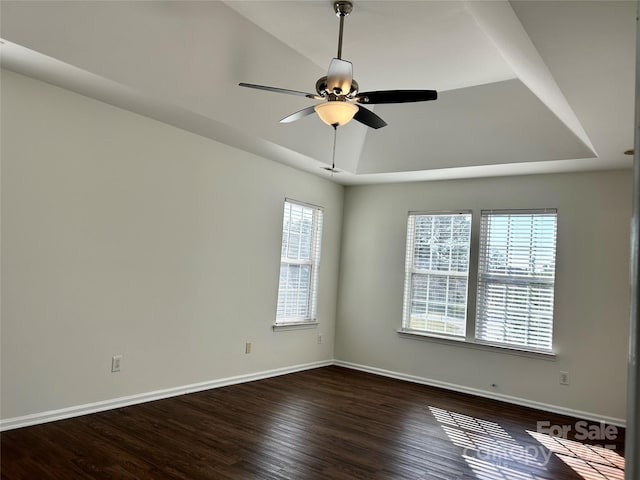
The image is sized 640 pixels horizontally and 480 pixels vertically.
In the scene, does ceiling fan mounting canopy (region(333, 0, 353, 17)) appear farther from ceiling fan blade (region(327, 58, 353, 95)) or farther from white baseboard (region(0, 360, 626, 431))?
white baseboard (region(0, 360, 626, 431))

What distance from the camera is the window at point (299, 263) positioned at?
551 cm

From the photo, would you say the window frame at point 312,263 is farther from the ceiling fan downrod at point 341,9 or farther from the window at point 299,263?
the ceiling fan downrod at point 341,9

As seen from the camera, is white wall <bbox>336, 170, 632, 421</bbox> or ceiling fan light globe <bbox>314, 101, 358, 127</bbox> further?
white wall <bbox>336, 170, 632, 421</bbox>

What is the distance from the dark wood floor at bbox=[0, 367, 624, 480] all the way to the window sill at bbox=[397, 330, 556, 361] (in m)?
0.56

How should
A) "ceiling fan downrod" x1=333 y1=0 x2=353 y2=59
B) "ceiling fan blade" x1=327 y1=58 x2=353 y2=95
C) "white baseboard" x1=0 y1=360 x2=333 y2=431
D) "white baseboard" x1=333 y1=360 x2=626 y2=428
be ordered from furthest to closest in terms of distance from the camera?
"white baseboard" x1=333 y1=360 x2=626 y2=428
"white baseboard" x1=0 y1=360 x2=333 y2=431
"ceiling fan downrod" x1=333 y1=0 x2=353 y2=59
"ceiling fan blade" x1=327 y1=58 x2=353 y2=95

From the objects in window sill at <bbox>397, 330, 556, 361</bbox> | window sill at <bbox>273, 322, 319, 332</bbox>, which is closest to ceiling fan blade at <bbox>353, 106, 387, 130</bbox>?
window sill at <bbox>273, 322, 319, 332</bbox>

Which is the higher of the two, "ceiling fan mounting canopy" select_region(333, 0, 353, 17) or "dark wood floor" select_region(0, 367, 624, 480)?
"ceiling fan mounting canopy" select_region(333, 0, 353, 17)

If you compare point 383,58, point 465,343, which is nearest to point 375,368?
point 465,343

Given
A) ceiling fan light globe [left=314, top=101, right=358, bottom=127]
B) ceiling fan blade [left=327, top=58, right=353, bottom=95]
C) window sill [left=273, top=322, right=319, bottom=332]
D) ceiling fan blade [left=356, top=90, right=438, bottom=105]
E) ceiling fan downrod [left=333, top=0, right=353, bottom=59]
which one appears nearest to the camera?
ceiling fan blade [left=356, top=90, right=438, bottom=105]

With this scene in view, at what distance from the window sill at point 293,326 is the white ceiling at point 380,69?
6.01 feet

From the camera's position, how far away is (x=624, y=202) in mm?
4574

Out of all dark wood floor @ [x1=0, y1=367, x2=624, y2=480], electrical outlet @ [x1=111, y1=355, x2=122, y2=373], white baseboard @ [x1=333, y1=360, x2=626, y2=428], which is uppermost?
electrical outlet @ [x1=111, y1=355, x2=122, y2=373]

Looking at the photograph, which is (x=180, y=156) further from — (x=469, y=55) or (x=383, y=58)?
(x=469, y=55)

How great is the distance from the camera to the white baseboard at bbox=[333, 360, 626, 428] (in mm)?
4477
